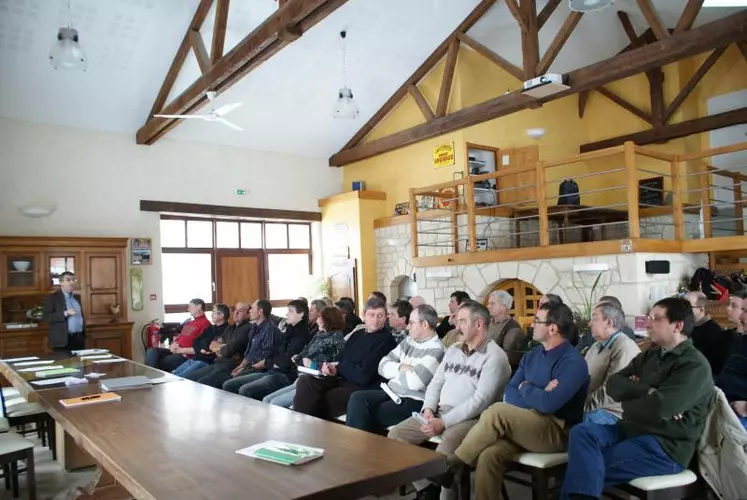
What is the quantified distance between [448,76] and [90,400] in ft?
25.0

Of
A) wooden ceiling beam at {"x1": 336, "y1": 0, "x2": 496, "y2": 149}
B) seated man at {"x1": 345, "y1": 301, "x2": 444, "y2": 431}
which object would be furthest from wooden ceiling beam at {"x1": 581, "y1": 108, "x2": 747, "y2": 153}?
seated man at {"x1": 345, "y1": 301, "x2": 444, "y2": 431}

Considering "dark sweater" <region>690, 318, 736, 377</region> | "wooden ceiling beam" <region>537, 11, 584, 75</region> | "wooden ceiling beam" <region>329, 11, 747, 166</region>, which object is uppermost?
"wooden ceiling beam" <region>537, 11, 584, 75</region>

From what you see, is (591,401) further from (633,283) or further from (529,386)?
(633,283)

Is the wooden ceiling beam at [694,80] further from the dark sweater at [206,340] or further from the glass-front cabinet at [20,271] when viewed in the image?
the glass-front cabinet at [20,271]

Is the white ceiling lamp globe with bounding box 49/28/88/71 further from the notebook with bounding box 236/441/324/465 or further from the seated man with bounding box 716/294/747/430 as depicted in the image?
the seated man with bounding box 716/294/747/430

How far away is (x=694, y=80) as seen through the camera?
9.48 meters

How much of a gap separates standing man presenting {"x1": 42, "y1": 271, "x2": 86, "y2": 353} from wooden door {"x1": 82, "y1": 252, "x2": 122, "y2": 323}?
115cm

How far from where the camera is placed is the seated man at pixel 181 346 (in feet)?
21.9

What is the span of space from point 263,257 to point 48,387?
6977 mm

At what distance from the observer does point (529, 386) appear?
3.03 m

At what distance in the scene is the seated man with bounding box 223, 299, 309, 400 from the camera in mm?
4754

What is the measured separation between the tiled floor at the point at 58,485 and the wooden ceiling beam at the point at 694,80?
26.4 ft

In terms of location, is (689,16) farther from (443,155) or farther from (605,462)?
(605,462)

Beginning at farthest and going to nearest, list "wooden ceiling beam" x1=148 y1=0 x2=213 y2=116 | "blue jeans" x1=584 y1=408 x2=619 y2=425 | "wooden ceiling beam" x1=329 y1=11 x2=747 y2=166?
"wooden ceiling beam" x1=148 y1=0 x2=213 y2=116
"wooden ceiling beam" x1=329 y1=11 x2=747 y2=166
"blue jeans" x1=584 y1=408 x2=619 y2=425
